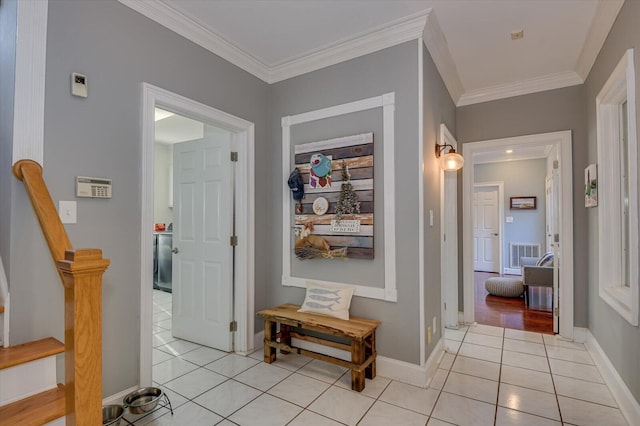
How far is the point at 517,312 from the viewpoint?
439 cm

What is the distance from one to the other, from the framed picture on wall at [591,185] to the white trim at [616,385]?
131cm

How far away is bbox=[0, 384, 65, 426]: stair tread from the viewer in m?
1.23

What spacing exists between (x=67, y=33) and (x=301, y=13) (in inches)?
60.5

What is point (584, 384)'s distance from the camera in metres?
2.44

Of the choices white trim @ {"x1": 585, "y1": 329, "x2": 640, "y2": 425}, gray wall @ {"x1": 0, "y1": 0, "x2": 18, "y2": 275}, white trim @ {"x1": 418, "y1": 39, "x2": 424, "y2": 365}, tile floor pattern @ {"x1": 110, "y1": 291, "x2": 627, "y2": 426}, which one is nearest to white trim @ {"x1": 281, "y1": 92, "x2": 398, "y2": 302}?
white trim @ {"x1": 418, "y1": 39, "x2": 424, "y2": 365}

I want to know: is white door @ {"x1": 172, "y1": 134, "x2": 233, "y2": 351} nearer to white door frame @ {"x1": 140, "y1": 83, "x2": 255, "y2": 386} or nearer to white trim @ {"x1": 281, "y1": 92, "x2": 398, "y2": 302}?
white door frame @ {"x1": 140, "y1": 83, "x2": 255, "y2": 386}

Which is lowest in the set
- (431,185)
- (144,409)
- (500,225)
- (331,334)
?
(144,409)

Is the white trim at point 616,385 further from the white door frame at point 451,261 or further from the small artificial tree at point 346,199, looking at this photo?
the small artificial tree at point 346,199

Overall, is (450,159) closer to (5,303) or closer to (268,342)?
(268,342)

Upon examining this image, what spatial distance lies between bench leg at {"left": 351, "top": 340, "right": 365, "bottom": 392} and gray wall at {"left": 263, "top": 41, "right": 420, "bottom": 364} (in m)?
0.33

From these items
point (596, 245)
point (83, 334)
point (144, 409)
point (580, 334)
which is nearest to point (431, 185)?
point (596, 245)

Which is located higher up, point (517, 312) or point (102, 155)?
point (102, 155)

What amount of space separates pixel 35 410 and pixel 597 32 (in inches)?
171

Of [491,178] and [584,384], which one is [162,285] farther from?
[491,178]
